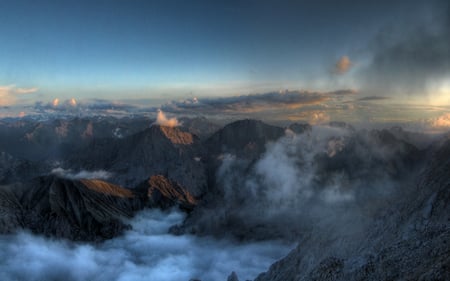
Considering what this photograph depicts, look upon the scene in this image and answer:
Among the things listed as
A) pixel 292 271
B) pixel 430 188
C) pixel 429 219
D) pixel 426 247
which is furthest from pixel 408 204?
pixel 292 271

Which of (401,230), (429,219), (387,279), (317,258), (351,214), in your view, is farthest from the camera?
(351,214)

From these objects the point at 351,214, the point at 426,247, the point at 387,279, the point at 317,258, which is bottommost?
the point at 317,258

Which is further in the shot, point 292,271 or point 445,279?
point 292,271

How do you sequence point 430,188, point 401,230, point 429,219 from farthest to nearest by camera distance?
point 430,188
point 401,230
point 429,219

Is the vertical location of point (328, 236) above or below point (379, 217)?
below

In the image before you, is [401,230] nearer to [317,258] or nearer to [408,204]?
[408,204]

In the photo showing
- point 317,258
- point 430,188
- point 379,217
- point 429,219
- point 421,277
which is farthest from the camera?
point 317,258

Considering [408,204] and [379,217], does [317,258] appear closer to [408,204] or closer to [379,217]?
[379,217]

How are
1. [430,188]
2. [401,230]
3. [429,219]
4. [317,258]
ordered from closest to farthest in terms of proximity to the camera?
[429,219], [401,230], [430,188], [317,258]

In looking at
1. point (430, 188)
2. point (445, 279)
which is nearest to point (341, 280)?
point (445, 279)
